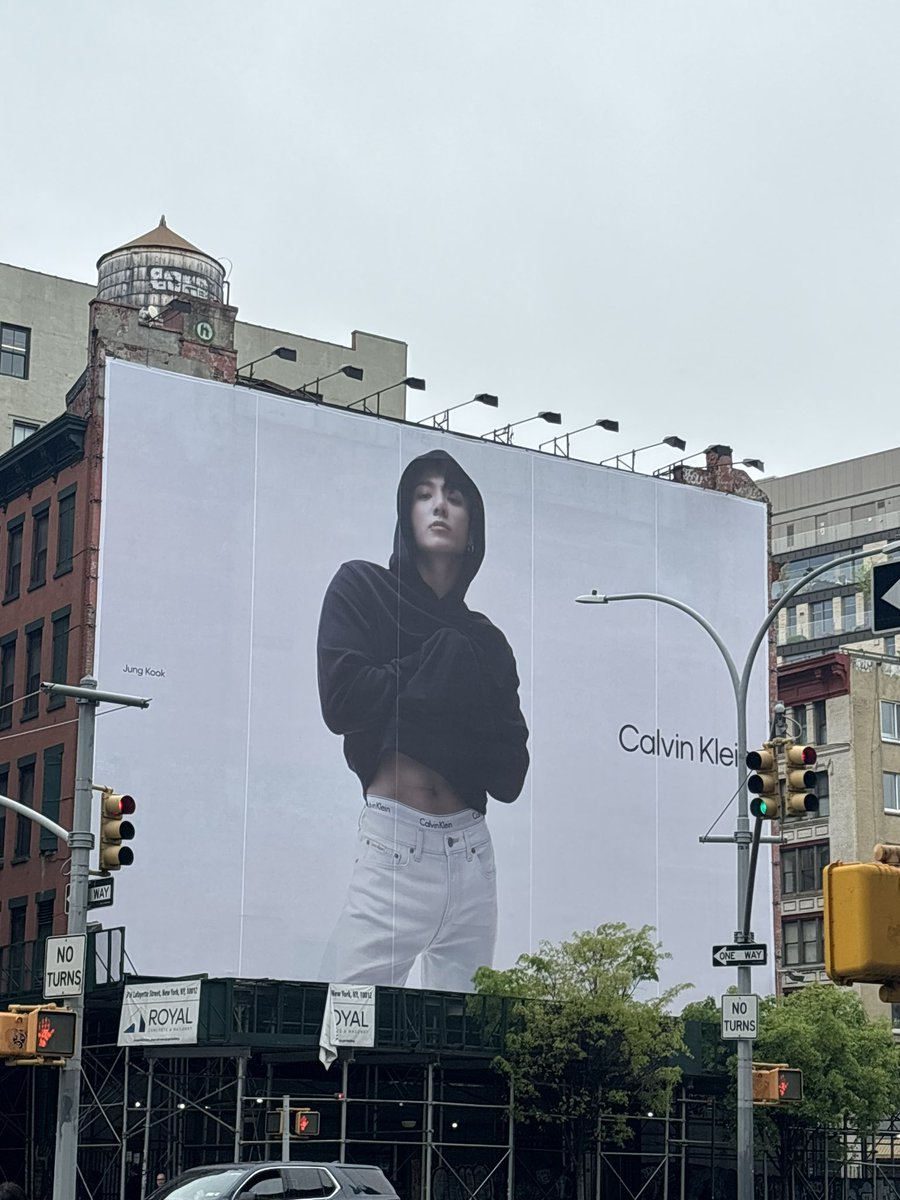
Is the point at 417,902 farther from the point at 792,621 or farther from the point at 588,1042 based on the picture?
the point at 792,621

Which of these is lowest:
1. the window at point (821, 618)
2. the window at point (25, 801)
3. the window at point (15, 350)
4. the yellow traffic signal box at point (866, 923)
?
the yellow traffic signal box at point (866, 923)

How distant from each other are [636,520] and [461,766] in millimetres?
12960

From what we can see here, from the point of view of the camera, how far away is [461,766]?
217 ft

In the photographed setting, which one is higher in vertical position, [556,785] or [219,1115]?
[556,785]

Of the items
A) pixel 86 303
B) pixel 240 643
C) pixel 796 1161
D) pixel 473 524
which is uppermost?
pixel 86 303

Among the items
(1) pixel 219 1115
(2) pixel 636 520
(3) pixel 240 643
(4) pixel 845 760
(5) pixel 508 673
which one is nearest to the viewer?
(1) pixel 219 1115

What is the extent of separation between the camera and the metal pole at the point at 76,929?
2945cm

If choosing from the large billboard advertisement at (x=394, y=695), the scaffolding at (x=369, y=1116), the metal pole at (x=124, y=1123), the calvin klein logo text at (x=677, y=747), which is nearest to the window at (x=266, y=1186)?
the scaffolding at (x=369, y=1116)

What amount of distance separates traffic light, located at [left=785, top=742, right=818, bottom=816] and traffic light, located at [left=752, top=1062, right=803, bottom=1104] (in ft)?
25.3

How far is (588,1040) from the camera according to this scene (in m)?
54.1

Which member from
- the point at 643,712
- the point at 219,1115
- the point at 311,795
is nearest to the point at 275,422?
the point at 311,795

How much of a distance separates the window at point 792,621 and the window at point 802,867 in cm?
3819

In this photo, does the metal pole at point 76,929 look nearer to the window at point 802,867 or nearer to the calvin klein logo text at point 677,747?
the calvin klein logo text at point 677,747

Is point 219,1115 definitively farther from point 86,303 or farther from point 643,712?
point 86,303
